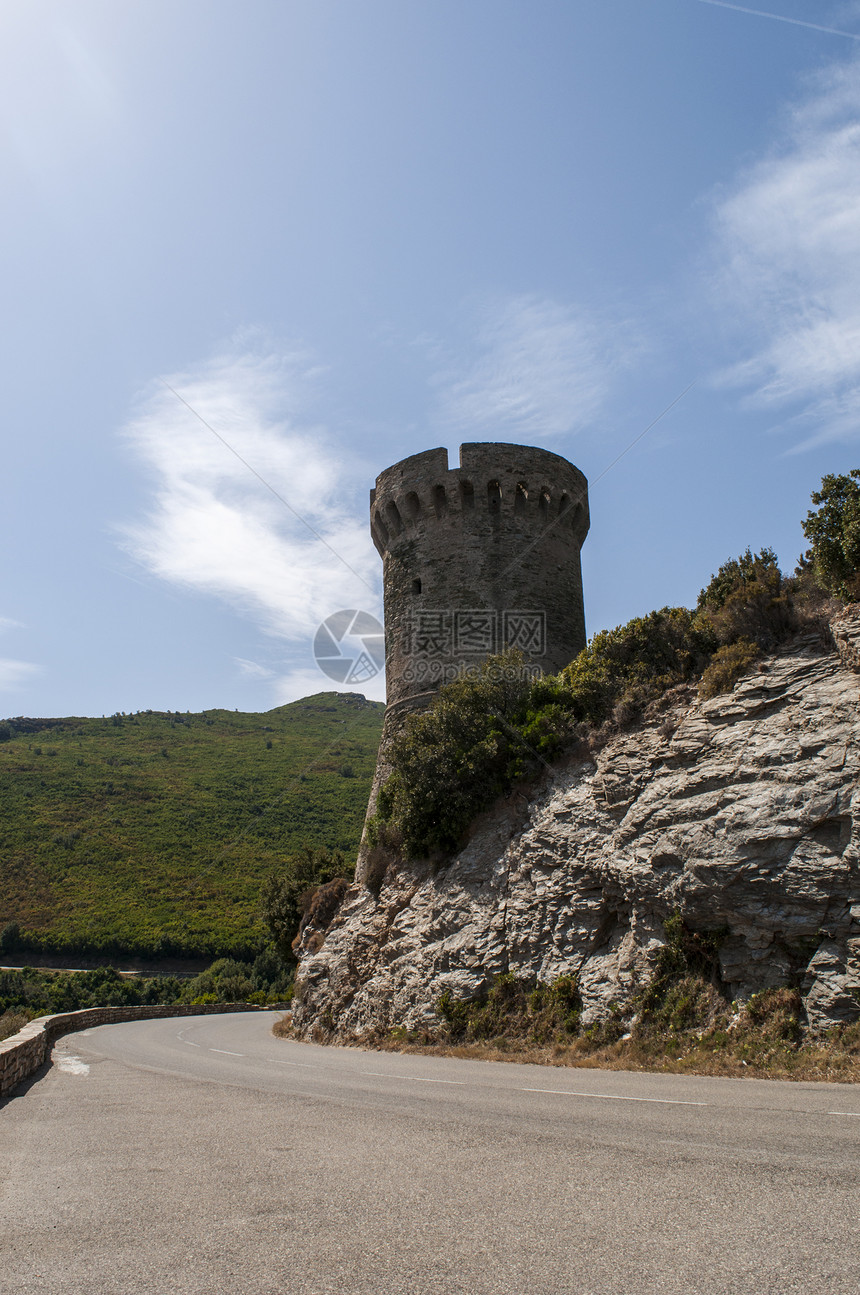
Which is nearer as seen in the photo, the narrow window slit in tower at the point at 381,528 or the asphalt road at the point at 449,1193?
the asphalt road at the point at 449,1193

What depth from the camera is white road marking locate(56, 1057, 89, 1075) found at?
1198 cm

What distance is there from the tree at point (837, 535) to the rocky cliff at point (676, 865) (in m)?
1.05

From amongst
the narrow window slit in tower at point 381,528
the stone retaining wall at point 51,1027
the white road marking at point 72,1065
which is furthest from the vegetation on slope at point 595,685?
the stone retaining wall at point 51,1027

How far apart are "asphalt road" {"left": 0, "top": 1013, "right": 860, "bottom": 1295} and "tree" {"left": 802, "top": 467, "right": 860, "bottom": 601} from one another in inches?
286

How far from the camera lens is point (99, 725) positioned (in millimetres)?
112062

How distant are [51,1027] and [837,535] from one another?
21416 millimetres

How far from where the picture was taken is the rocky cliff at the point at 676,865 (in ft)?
29.8

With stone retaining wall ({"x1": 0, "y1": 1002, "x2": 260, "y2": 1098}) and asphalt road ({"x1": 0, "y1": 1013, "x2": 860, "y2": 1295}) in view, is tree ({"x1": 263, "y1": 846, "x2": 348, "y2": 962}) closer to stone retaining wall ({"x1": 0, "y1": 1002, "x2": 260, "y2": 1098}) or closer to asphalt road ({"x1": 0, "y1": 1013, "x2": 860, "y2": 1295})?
stone retaining wall ({"x1": 0, "y1": 1002, "x2": 260, "y2": 1098})

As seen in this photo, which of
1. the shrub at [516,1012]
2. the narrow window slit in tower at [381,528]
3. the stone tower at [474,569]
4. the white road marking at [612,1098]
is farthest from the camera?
the narrow window slit in tower at [381,528]

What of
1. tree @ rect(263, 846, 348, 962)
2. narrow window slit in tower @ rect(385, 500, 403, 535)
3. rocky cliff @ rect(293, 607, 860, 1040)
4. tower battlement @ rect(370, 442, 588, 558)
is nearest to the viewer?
rocky cliff @ rect(293, 607, 860, 1040)

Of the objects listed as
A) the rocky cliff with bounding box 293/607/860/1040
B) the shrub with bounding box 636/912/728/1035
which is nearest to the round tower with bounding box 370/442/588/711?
the rocky cliff with bounding box 293/607/860/1040

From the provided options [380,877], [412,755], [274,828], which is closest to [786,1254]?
[412,755]

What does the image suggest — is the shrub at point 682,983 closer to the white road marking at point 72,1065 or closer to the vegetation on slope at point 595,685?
the vegetation on slope at point 595,685

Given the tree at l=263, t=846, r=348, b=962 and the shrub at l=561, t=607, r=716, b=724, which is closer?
the shrub at l=561, t=607, r=716, b=724
